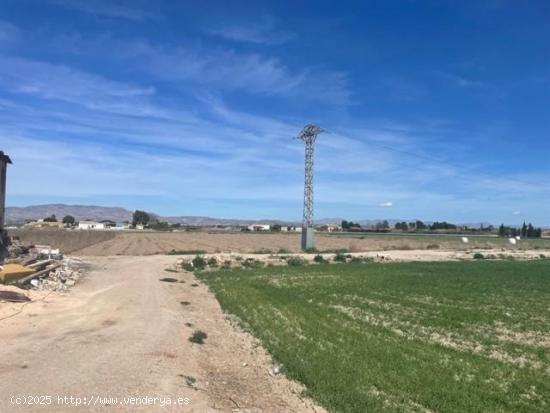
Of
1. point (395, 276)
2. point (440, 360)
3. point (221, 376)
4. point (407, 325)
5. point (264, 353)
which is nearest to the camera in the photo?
point (221, 376)

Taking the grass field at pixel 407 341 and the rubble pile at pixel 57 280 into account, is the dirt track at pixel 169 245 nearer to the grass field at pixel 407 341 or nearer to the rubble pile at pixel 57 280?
the rubble pile at pixel 57 280

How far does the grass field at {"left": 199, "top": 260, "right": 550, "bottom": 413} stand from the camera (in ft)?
33.0

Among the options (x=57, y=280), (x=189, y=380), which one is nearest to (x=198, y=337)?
(x=189, y=380)

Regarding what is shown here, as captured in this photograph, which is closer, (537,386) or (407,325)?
(537,386)

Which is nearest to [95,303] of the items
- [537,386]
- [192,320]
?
[192,320]

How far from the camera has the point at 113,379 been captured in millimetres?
9953

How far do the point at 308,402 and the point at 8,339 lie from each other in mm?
7109

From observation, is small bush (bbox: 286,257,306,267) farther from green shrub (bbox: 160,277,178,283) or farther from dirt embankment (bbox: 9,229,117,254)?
dirt embankment (bbox: 9,229,117,254)

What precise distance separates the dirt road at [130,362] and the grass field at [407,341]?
2.98 feet

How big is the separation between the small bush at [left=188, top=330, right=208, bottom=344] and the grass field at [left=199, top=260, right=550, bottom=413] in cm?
159

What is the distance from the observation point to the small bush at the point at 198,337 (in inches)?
587

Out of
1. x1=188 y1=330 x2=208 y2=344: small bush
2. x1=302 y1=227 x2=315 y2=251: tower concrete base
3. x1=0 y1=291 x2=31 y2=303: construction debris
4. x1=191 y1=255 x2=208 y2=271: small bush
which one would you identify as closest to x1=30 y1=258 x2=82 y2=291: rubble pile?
x1=0 y1=291 x2=31 y2=303: construction debris

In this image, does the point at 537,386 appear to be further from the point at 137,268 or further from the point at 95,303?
the point at 137,268

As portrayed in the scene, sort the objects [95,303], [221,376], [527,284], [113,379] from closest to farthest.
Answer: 1. [113,379]
2. [221,376]
3. [95,303]
4. [527,284]
